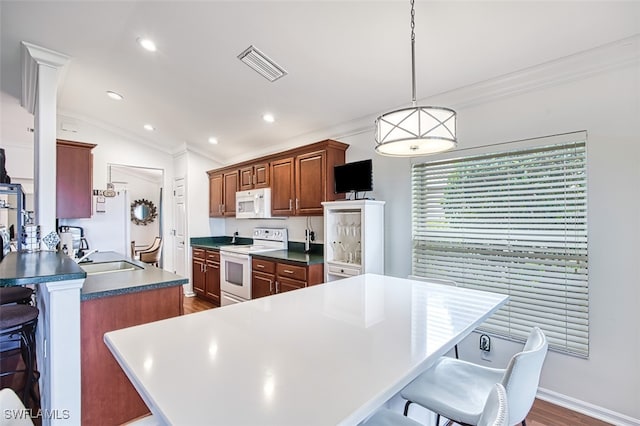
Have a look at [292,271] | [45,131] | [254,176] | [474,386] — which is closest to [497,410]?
[474,386]

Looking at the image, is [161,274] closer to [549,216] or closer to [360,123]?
[360,123]

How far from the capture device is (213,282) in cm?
466

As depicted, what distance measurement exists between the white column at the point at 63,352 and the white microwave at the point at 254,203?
2628mm

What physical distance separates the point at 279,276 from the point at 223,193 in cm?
228

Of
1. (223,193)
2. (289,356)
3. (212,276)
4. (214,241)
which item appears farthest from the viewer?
(214,241)

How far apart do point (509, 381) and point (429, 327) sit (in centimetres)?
29

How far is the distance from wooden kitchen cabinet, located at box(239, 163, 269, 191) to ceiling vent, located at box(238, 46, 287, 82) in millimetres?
1516

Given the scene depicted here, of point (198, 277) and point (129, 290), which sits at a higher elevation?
point (129, 290)

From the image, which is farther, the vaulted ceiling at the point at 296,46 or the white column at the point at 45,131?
the white column at the point at 45,131

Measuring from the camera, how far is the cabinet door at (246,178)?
4.53 metres

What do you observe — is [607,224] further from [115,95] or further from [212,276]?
[115,95]

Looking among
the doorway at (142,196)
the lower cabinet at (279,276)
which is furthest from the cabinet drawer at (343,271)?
the doorway at (142,196)

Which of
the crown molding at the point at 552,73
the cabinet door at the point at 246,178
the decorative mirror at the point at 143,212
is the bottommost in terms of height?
the decorative mirror at the point at 143,212

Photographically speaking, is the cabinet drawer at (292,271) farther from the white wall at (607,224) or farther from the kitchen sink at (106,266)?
the white wall at (607,224)
